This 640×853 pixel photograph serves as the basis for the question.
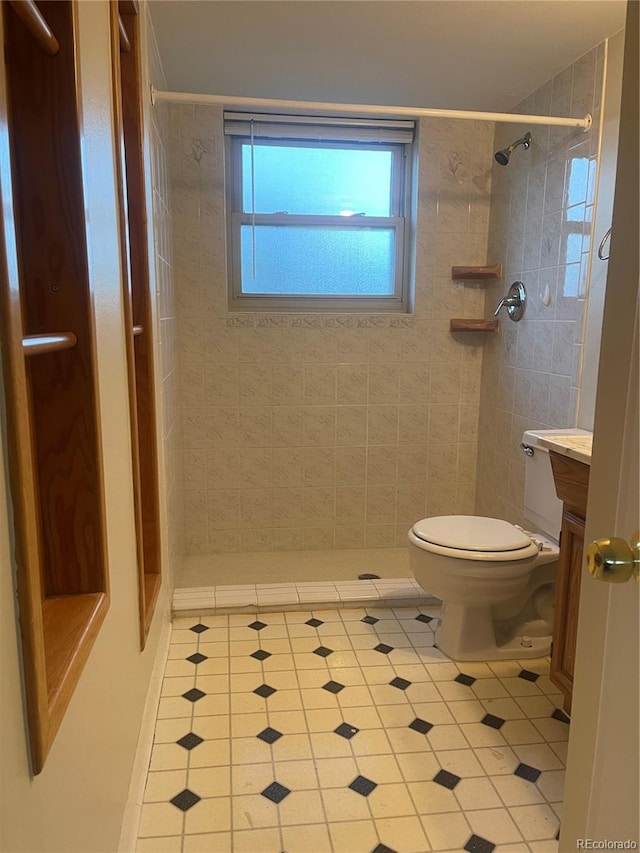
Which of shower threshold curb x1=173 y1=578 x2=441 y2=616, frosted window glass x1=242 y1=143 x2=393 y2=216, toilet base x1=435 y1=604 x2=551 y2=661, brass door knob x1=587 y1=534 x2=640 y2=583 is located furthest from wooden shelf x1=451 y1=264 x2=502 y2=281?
brass door knob x1=587 y1=534 x2=640 y2=583

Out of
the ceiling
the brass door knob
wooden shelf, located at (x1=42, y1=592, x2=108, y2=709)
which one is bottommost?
wooden shelf, located at (x1=42, y1=592, x2=108, y2=709)

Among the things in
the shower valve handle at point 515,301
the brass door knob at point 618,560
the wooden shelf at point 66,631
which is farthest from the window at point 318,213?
the brass door knob at point 618,560

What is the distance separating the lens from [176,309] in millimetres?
3039

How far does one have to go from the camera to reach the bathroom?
2.53 meters

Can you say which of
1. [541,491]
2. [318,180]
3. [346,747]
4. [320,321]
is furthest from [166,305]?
[346,747]

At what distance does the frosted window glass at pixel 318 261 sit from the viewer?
3176mm

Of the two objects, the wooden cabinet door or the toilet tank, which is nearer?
the wooden cabinet door

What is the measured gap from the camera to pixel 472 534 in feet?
7.42

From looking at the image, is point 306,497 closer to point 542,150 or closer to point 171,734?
point 171,734

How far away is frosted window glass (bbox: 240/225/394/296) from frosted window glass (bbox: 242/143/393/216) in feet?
0.36

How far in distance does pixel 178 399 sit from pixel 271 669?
1412 millimetres

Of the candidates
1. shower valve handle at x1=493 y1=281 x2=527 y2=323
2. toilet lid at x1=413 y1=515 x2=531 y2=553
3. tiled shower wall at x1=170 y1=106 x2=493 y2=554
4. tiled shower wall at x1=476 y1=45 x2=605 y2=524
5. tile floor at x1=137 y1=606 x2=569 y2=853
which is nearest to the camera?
tile floor at x1=137 y1=606 x2=569 y2=853

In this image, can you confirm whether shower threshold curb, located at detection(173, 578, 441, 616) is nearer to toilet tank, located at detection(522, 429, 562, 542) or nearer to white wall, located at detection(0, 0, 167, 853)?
toilet tank, located at detection(522, 429, 562, 542)

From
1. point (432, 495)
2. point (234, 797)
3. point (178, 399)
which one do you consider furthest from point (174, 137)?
point (234, 797)
